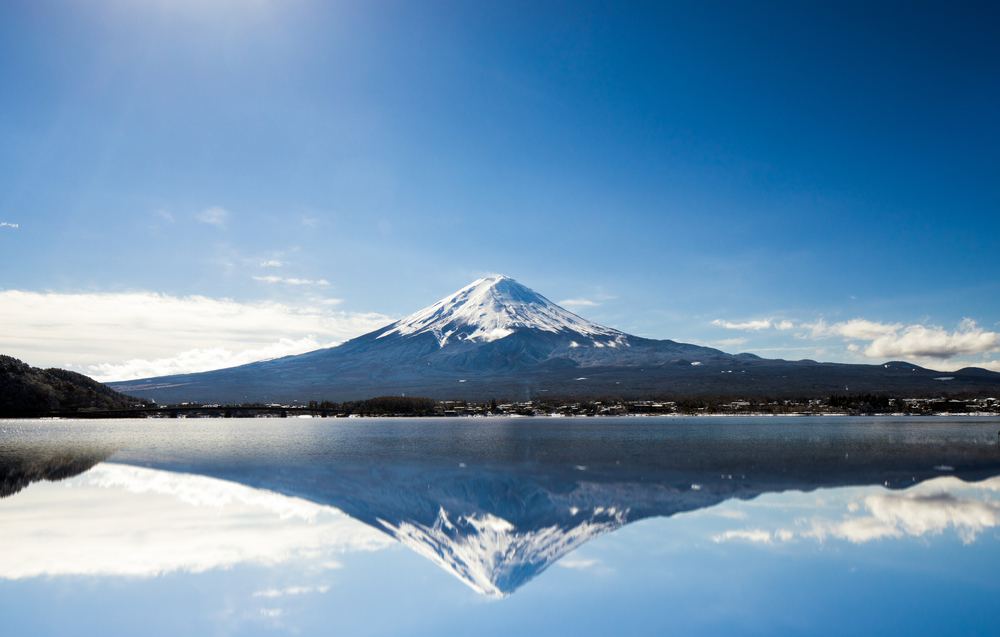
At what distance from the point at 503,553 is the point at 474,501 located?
5944 mm

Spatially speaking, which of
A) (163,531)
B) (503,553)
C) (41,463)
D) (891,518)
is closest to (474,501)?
(503,553)

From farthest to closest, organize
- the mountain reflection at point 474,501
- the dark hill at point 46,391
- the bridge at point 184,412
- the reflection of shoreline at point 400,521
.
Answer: the bridge at point 184,412, the dark hill at point 46,391, the mountain reflection at point 474,501, the reflection of shoreline at point 400,521

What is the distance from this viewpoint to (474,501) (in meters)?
18.5

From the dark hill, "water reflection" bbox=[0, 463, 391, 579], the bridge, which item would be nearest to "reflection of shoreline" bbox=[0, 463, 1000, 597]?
"water reflection" bbox=[0, 463, 391, 579]

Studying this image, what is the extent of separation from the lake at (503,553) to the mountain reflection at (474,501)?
10cm

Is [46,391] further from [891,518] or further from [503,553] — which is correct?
[891,518]

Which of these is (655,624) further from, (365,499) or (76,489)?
(76,489)

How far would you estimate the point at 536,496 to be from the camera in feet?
63.1

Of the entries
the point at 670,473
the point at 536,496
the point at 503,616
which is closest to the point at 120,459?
the point at 536,496

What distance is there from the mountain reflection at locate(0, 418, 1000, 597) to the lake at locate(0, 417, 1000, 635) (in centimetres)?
10

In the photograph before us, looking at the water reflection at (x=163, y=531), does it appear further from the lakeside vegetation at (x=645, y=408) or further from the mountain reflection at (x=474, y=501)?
the lakeside vegetation at (x=645, y=408)

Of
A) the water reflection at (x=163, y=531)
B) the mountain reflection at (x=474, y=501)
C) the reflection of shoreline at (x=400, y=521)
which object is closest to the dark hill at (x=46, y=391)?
the mountain reflection at (x=474, y=501)

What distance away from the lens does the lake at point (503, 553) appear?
891 cm

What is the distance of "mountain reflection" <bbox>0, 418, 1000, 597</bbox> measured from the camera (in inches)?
494
